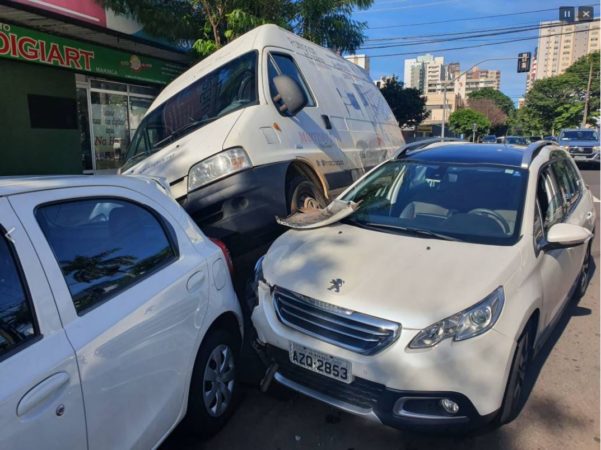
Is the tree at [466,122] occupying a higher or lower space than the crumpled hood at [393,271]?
higher

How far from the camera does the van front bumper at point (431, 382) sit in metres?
2.35

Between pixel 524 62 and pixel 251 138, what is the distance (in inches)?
971

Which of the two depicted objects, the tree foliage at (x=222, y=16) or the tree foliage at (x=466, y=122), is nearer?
the tree foliage at (x=222, y=16)

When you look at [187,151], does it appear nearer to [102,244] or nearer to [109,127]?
[102,244]

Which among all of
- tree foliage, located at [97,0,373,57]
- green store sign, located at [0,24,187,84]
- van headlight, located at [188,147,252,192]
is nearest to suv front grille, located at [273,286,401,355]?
van headlight, located at [188,147,252,192]

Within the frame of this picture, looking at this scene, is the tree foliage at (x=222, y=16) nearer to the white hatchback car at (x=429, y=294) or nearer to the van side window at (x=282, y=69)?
the van side window at (x=282, y=69)

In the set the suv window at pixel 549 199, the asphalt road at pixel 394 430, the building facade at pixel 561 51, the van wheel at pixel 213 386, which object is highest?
the building facade at pixel 561 51

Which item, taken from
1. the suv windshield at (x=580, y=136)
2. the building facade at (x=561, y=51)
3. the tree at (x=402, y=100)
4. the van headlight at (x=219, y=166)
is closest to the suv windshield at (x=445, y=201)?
the van headlight at (x=219, y=166)

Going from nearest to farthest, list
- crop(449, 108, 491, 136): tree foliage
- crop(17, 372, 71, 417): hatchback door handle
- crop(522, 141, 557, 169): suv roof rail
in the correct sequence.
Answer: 1. crop(17, 372, 71, 417): hatchback door handle
2. crop(522, 141, 557, 169): suv roof rail
3. crop(449, 108, 491, 136): tree foliage

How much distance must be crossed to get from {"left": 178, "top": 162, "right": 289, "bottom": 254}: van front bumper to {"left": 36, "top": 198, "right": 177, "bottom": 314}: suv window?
5.12 ft

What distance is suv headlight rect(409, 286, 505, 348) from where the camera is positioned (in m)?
2.38

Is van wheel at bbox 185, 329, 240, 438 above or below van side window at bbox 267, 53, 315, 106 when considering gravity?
below

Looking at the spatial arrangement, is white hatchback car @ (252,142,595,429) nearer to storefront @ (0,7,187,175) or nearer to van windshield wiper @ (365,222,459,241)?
van windshield wiper @ (365,222,459,241)

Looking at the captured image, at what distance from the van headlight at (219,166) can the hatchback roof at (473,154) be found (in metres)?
1.48
